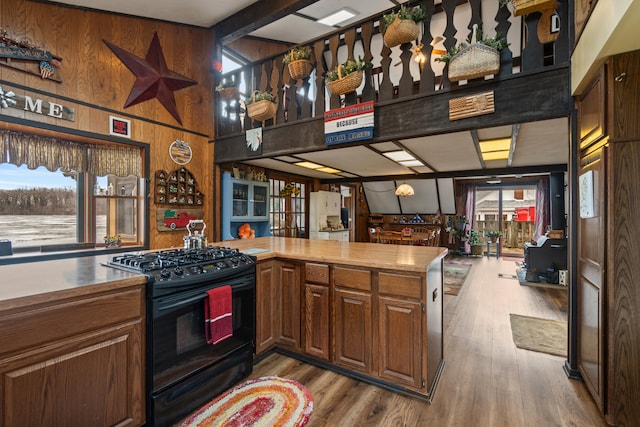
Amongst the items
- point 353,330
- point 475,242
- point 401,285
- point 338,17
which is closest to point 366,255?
point 401,285

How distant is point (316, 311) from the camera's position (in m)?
2.37

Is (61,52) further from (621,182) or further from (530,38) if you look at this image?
(621,182)

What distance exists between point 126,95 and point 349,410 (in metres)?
3.88

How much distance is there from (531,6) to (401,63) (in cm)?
137

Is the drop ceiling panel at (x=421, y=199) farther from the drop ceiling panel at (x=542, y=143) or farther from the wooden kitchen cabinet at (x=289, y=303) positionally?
the wooden kitchen cabinet at (x=289, y=303)

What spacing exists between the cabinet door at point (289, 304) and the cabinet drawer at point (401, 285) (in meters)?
0.74

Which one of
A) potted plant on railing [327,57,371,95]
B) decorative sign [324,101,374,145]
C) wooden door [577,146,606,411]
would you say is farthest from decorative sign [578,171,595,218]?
potted plant on railing [327,57,371,95]

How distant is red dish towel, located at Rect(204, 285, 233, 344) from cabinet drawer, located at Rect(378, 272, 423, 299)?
41.2 inches

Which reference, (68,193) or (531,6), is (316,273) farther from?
(68,193)

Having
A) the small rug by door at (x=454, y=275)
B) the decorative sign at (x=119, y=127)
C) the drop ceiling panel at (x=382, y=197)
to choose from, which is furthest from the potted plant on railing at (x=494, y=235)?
the decorative sign at (x=119, y=127)

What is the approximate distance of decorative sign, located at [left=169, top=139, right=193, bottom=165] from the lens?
392 centimetres

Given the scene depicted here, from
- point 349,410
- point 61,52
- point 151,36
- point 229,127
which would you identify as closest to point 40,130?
point 61,52

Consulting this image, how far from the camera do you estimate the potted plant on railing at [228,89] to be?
408 cm

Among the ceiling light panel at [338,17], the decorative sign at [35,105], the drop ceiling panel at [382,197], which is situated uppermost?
the ceiling light panel at [338,17]
